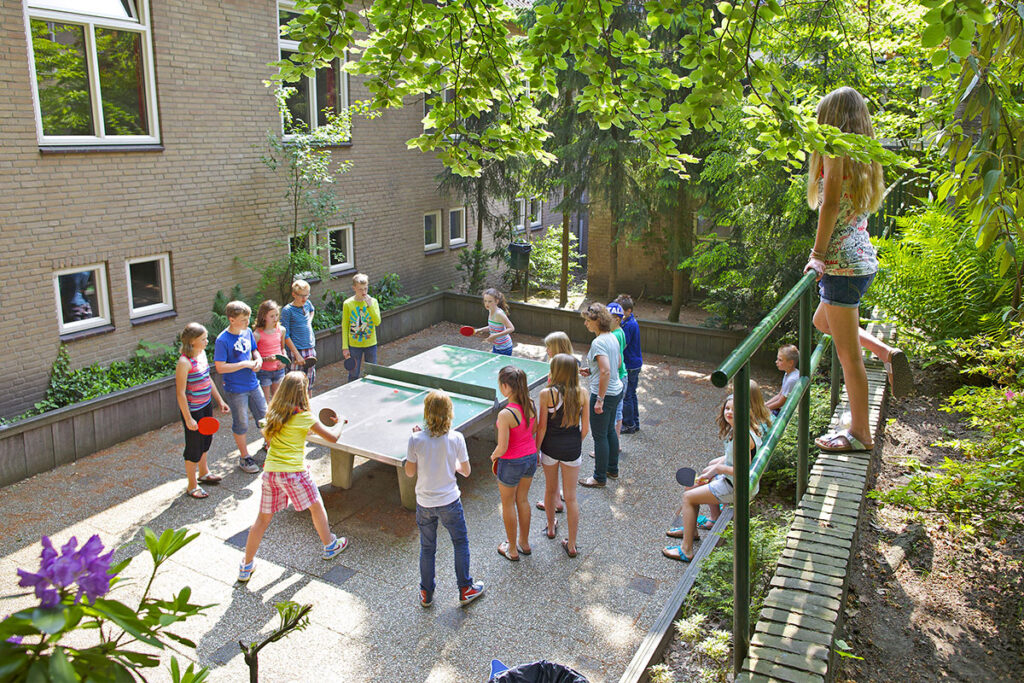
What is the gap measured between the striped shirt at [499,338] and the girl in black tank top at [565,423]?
381cm

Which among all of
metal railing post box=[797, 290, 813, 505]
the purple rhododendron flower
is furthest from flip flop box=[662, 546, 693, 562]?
the purple rhododendron flower

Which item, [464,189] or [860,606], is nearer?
[860,606]

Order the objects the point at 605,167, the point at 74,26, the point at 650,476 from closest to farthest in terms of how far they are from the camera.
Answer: the point at 650,476 < the point at 74,26 < the point at 605,167

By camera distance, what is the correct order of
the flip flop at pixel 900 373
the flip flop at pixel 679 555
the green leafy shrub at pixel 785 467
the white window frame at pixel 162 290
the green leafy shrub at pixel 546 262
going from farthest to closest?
the green leafy shrub at pixel 546 262
the white window frame at pixel 162 290
the flip flop at pixel 679 555
the green leafy shrub at pixel 785 467
the flip flop at pixel 900 373

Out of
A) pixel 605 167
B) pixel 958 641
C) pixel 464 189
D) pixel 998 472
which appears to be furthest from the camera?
pixel 464 189

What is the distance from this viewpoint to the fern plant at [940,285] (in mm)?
6086

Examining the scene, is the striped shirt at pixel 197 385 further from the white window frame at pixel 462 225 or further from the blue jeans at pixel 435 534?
the white window frame at pixel 462 225

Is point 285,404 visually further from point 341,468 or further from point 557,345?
point 557,345

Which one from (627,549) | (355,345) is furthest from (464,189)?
(627,549)

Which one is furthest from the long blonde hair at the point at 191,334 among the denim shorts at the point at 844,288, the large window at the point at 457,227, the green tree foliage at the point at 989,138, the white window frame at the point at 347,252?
the large window at the point at 457,227

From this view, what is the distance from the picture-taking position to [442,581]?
7.11 m

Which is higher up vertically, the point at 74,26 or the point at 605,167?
the point at 74,26

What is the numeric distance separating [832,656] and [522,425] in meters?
4.04

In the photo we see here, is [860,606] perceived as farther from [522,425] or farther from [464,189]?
[464,189]
